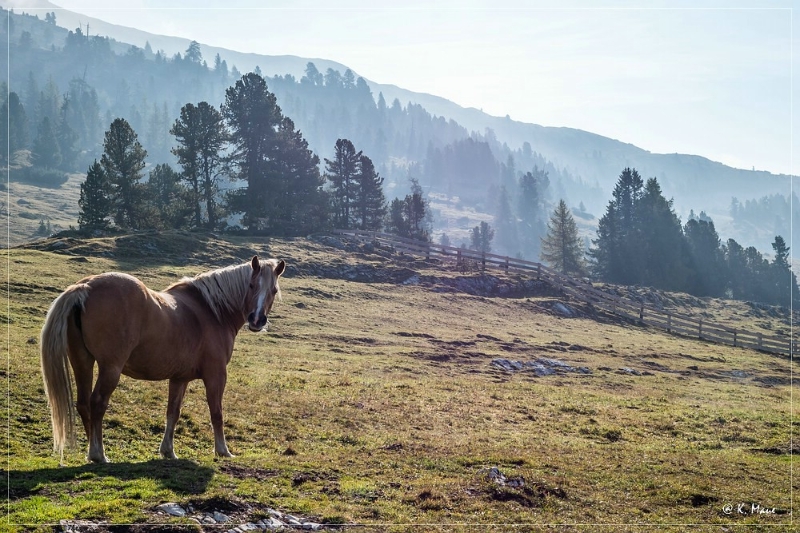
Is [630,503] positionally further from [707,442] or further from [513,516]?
[707,442]

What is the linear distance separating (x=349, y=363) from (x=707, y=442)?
47.3 feet

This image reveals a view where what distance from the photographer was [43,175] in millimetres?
147250

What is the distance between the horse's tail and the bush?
157m

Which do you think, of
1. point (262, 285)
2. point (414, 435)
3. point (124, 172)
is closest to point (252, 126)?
point (124, 172)

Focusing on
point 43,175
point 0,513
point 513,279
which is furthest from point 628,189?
point 43,175

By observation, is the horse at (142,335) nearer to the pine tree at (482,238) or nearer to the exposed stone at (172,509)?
the exposed stone at (172,509)

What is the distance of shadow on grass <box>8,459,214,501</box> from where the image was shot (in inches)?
327

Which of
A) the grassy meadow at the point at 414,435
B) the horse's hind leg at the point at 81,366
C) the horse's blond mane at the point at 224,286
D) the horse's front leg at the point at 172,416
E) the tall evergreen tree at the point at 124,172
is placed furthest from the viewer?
the tall evergreen tree at the point at 124,172

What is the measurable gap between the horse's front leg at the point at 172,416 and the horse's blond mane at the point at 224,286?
1.42m

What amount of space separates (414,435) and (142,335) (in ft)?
27.0

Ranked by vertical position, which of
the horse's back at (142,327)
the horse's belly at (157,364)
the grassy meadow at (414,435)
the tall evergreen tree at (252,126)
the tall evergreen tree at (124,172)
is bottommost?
the grassy meadow at (414,435)

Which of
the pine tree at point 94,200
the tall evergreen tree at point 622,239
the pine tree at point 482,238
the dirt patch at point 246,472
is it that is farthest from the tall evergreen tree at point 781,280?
the dirt patch at point 246,472

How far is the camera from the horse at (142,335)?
9.26m

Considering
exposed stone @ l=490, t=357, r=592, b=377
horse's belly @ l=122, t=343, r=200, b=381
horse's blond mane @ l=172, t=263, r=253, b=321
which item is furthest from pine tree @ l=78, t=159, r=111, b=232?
horse's belly @ l=122, t=343, r=200, b=381
